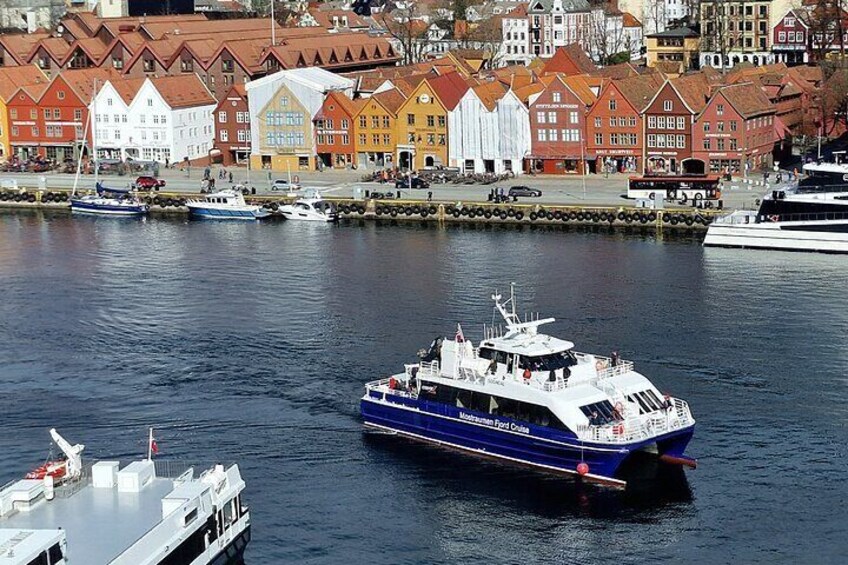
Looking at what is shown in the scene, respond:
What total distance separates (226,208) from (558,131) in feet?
53.1

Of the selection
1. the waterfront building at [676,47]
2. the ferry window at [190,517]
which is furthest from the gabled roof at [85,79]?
the ferry window at [190,517]

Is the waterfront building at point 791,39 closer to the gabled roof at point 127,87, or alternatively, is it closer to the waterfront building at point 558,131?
the waterfront building at point 558,131

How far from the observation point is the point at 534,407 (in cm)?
3572

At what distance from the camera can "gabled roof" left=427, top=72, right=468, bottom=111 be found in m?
79.6

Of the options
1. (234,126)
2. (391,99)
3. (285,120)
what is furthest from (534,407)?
(234,126)

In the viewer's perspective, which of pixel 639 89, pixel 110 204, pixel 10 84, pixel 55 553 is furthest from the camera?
pixel 10 84

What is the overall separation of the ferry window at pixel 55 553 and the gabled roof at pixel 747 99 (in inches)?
2094

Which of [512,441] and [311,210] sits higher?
[311,210]

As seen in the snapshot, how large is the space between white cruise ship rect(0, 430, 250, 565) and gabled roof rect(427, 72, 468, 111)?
1923 inches

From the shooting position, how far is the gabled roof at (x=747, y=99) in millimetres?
75438

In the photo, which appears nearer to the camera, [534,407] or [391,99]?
[534,407]

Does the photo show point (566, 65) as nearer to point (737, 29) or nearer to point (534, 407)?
point (737, 29)

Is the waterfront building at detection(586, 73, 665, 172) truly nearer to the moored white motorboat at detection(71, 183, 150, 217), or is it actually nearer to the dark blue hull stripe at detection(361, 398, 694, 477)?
the moored white motorboat at detection(71, 183, 150, 217)

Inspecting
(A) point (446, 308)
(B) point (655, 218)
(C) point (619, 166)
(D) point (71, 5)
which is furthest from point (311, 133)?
(D) point (71, 5)
